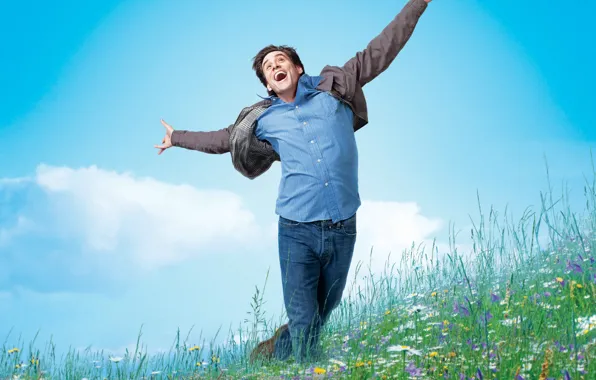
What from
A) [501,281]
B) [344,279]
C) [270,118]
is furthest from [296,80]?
[501,281]

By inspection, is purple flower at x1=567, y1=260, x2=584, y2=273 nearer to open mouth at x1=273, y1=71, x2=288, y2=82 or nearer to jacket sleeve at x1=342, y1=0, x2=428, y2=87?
jacket sleeve at x1=342, y1=0, x2=428, y2=87

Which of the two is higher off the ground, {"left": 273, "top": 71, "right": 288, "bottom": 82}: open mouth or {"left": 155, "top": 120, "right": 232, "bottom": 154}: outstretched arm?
{"left": 273, "top": 71, "right": 288, "bottom": 82}: open mouth

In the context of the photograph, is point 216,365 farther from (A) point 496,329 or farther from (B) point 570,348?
(B) point 570,348

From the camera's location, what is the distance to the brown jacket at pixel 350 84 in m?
4.80

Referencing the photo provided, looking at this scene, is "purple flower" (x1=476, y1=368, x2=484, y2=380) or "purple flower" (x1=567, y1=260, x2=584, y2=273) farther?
"purple flower" (x1=567, y1=260, x2=584, y2=273)

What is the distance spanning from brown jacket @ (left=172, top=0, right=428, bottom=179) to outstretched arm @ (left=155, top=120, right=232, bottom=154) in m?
0.14

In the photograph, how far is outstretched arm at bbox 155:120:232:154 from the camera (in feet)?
17.5

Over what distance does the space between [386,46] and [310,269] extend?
1.77m

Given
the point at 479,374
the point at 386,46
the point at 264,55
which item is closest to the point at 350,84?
the point at 386,46

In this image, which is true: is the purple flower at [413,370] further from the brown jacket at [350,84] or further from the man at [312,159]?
the brown jacket at [350,84]

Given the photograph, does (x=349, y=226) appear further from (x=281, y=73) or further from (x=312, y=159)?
(x=281, y=73)

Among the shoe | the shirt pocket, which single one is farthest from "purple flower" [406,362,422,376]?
the shirt pocket

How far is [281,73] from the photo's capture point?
4871 millimetres

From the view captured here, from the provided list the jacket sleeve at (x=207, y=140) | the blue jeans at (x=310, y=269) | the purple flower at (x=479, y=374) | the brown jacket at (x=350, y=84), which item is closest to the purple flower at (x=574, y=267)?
the blue jeans at (x=310, y=269)
